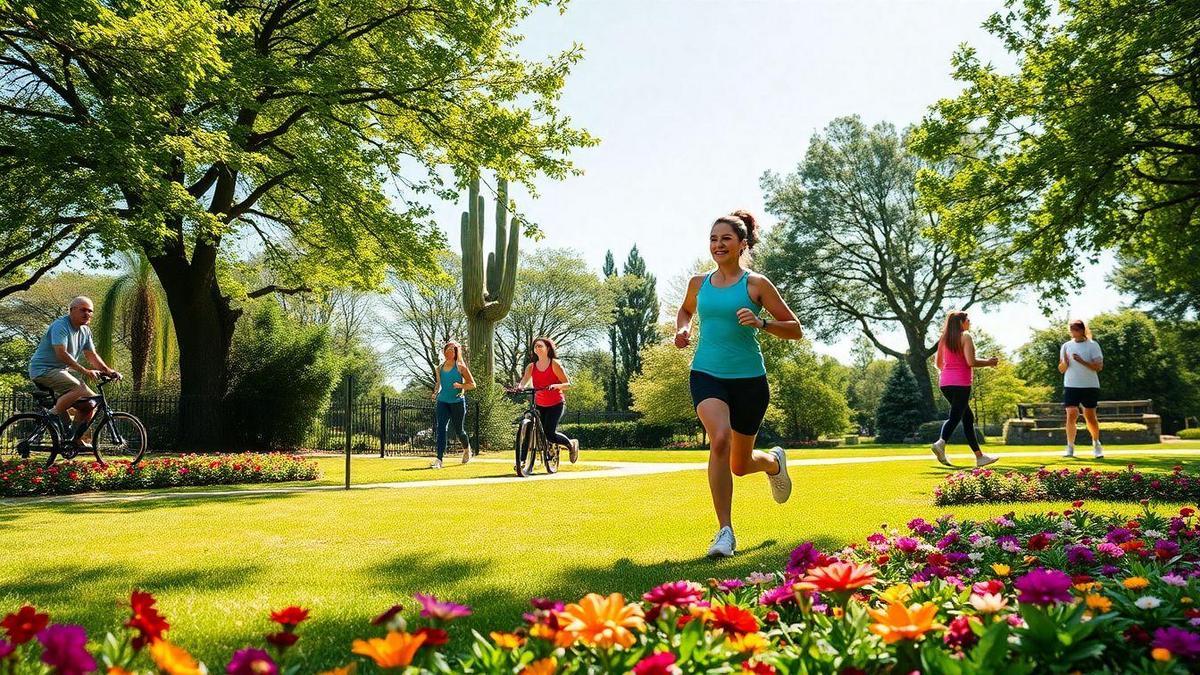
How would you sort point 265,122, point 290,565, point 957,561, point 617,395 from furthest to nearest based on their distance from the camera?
point 617,395 < point 265,122 < point 290,565 < point 957,561

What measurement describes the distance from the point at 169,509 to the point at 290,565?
357 centimetres

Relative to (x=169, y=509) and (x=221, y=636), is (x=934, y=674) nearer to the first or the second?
(x=221, y=636)

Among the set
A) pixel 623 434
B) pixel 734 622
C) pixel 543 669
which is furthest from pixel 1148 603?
pixel 623 434

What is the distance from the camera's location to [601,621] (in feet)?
4.95

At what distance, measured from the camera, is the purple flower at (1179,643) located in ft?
4.66

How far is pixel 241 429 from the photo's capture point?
64.7 ft

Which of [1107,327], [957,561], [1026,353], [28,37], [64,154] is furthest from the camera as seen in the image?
[1026,353]

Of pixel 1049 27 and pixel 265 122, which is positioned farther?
pixel 265 122

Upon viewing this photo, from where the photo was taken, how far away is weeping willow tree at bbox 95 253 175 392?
80.6 feet

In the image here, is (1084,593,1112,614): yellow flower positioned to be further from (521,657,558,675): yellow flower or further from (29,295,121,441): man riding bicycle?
(29,295,121,441): man riding bicycle

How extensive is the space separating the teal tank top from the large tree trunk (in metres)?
7.16

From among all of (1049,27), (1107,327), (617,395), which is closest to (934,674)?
(1049,27)

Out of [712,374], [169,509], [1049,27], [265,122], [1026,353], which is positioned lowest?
[169,509]

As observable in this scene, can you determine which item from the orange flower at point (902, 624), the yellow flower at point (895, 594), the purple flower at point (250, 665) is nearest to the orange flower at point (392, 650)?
the purple flower at point (250, 665)
